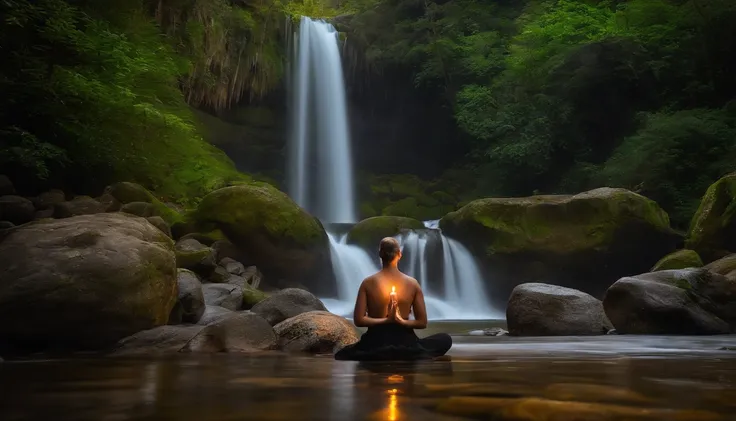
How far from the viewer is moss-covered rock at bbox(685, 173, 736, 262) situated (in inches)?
594

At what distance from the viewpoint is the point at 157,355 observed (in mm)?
6852

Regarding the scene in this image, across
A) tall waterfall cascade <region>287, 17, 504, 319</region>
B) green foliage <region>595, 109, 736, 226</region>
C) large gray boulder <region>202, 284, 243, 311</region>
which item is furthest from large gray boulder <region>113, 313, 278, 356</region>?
tall waterfall cascade <region>287, 17, 504, 319</region>

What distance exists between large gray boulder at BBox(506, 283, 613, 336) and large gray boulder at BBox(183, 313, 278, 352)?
4684 mm

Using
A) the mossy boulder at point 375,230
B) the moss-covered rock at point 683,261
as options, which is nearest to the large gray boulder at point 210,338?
the moss-covered rock at point 683,261

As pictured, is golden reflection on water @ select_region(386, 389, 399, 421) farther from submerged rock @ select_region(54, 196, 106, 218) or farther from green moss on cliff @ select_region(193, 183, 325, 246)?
green moss on cliff @ select_region(193, 183, 325, 246)

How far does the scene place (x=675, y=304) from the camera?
10.6 meters

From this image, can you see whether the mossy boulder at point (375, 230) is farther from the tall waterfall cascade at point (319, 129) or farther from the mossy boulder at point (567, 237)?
the tall waterfall cascade at point (319, 129)

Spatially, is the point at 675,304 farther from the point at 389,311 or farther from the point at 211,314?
the point at 211,314


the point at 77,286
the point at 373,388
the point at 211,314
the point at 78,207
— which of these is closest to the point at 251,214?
the point at 78,207

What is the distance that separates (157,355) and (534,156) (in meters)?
18.6

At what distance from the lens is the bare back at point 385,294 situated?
5.64 m

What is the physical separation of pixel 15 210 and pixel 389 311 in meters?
7.45

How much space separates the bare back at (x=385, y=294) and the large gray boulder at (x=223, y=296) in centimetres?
563

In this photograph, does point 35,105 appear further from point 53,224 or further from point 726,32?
point 726,32
